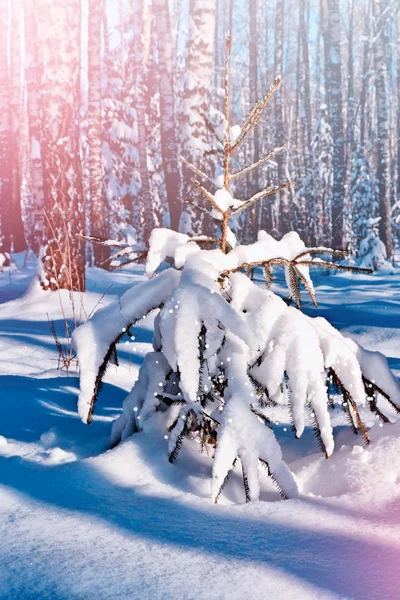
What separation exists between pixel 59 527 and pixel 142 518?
8.2 inches

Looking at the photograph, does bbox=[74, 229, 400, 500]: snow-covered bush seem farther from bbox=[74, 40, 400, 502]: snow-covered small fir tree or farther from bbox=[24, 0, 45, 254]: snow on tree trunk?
bbox=[24, 0, 45, 254]: snow on tree trunk

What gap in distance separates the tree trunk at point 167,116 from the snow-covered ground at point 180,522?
840cm

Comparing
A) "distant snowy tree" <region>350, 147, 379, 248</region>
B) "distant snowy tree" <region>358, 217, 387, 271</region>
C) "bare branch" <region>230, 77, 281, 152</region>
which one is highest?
"distant snowy tree" <region>350, 147, 379, 248</region>

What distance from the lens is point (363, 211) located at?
1569 centimetres

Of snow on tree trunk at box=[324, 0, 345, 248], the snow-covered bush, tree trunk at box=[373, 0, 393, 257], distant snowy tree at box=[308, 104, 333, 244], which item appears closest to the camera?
the snow-covered bush

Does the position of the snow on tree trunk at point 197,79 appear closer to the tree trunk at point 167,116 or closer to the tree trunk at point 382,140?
the tree trunk at point 167,116

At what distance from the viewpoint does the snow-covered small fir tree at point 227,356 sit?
5.02ft

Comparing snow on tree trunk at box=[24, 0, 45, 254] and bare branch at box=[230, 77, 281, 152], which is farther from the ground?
snow on tree trunk at box=[24, 0, 45, 254]

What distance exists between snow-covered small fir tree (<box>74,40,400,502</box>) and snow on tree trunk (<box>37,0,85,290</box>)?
14.7 ft

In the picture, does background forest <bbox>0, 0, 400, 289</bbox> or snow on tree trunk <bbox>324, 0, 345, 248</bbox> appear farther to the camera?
snow on tree trunk <bbox>324, 0, 345, 248</bbox>

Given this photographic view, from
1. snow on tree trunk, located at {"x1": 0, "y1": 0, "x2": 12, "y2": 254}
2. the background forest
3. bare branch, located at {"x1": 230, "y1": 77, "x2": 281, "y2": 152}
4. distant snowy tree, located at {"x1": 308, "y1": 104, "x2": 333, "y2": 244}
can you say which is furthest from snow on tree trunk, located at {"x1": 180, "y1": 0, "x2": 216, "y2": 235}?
distant snowy tree, located at {"x1": 308, "y1": 104, "x2": 333, "y2": 244}

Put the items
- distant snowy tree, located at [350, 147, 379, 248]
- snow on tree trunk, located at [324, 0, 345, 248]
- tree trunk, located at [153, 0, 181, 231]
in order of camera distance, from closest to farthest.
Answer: tree trunk, located at [153, 0, 181, 231], snow on tree trunk, located at [324, 0, 345, 248], distant snowy tree, located at [350, 147, 379, 248]

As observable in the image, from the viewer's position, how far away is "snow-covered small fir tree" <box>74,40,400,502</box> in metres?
1.53

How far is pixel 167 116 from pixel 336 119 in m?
5.13
